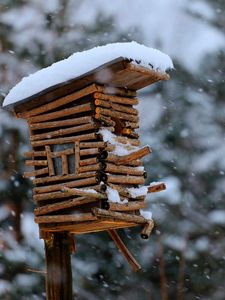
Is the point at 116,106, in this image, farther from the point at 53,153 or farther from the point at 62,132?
the point at 53,153

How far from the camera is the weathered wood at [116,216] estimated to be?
4949mm

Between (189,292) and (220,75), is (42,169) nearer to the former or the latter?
(189,292)

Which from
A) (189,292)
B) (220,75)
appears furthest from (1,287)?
(220,75)

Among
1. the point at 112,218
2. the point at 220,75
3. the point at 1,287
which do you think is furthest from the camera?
the point at 220,75

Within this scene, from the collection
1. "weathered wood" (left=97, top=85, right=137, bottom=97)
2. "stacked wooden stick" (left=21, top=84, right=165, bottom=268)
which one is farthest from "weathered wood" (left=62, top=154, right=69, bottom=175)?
"weathered wood" (left=97, top=85, right=137, bottom=97)

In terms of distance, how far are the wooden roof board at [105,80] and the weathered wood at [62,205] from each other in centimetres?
77

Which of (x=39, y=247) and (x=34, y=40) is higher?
(x=34, y=40)

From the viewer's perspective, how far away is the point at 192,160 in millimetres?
12633

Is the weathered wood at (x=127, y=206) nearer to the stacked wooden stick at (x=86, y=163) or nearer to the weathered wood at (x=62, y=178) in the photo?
the stacked wooden stick at (x=86, y=163)

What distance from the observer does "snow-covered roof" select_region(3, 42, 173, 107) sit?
205 inches

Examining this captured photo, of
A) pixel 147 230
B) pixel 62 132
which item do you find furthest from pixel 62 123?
pixel 147 230

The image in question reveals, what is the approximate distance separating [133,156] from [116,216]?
1.46 feet

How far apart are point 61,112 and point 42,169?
43 centimetres

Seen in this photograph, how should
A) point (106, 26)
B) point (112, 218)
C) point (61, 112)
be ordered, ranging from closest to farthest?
1. point (112, 218)
2. point (61, 112)
3. point (106, 26)
